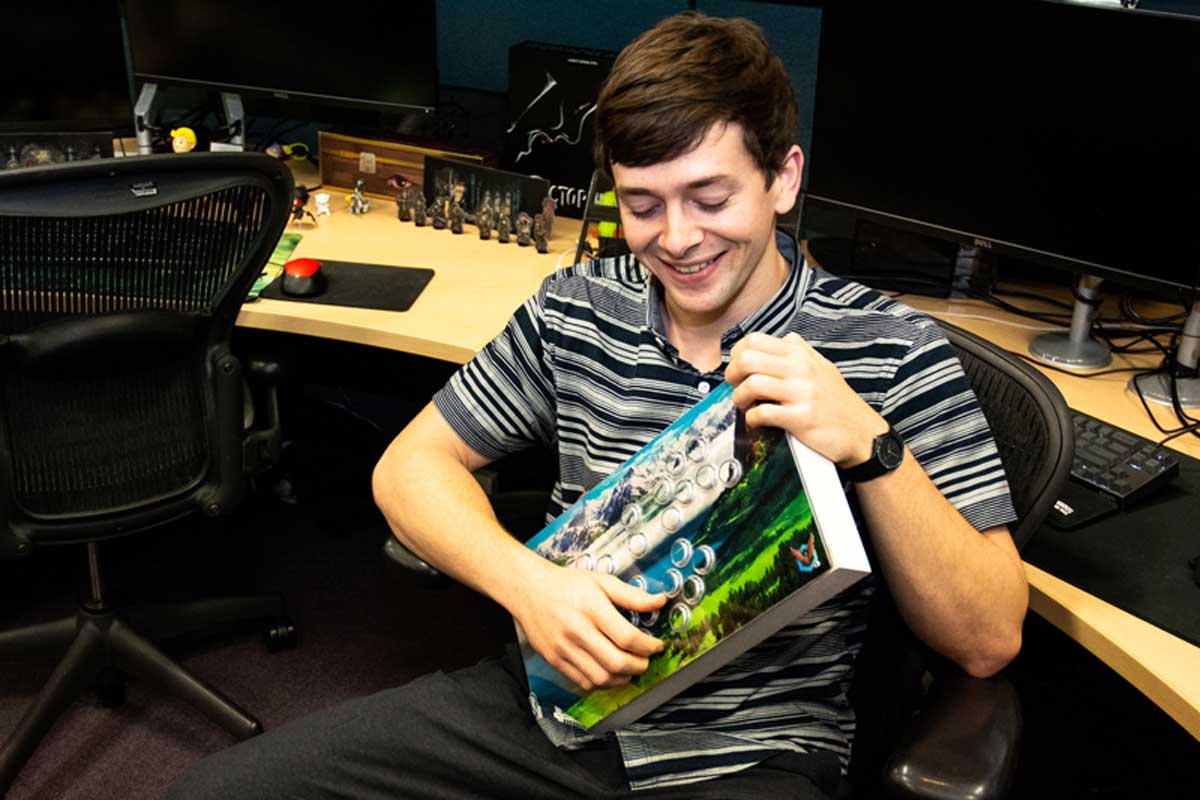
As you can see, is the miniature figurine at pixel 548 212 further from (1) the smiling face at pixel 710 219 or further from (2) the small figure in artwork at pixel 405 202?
(1) the smiling face at pixel 710 219

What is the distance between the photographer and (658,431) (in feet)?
4.24

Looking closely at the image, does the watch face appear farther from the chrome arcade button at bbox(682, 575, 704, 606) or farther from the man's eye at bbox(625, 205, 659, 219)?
the man's eye at bbox(625, 205, 659, 219)

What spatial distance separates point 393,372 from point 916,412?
5.71 ft

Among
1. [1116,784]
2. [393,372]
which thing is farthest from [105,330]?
[1116,784]

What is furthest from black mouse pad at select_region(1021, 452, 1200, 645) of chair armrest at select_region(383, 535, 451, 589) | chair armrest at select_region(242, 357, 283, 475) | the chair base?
the chair base

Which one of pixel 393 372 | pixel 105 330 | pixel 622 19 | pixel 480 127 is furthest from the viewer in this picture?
pixel 393 372

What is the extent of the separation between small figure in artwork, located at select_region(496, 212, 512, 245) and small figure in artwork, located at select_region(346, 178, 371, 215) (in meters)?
0.28

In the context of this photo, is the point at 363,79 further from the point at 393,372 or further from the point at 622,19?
the point at 393,372

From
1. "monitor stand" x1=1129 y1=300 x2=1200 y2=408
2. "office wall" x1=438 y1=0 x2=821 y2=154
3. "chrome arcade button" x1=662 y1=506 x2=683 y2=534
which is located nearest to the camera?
"chrome arcade button" x1=662 y1=506 x2=683 y2=534

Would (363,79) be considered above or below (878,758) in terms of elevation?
above

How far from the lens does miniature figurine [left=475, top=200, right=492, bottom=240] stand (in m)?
2.18

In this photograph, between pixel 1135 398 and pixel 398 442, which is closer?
pixel 398 442

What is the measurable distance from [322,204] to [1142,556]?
1492mm

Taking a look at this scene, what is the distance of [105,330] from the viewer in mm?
1614
